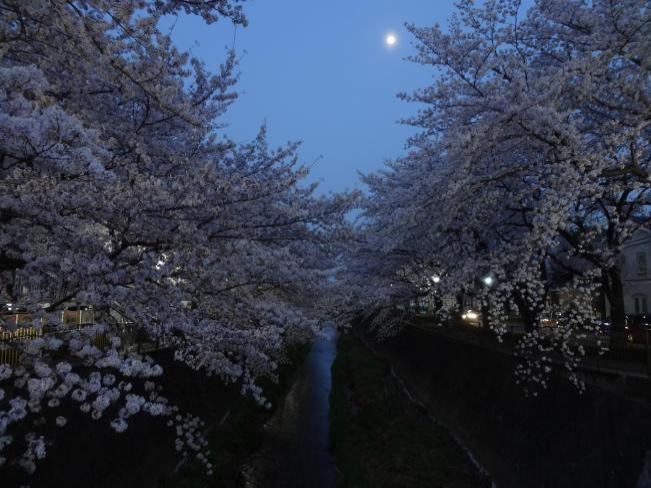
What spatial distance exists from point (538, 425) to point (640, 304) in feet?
108

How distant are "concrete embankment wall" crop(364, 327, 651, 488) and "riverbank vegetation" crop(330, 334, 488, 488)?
643mm

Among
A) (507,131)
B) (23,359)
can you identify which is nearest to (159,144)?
(23,359)

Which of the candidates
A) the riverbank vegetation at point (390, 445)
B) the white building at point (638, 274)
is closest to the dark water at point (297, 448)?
the riverbank vegetation at point (390, 445)

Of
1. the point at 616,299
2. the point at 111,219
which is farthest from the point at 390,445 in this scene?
the point at 111,219

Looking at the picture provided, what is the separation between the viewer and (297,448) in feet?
51.6

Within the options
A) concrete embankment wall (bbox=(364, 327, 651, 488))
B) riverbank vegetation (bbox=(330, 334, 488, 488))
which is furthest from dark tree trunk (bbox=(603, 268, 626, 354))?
riverbank vegetation (bbox=(330, 334, 488, 488))

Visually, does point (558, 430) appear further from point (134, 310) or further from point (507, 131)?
point (134, 310)

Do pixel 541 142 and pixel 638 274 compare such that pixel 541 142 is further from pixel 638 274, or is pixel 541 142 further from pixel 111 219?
pixel 638 274

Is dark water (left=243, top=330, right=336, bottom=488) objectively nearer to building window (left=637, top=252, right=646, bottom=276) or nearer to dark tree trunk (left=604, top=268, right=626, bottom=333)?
dark tree trunk (left=604, top=268, right=626, bottom=333)

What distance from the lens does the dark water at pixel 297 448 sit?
13.0 m

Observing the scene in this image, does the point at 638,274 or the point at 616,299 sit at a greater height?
the point at 638,274

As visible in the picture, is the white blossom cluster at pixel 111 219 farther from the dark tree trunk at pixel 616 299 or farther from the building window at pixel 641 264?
the building window at pixel 641 264

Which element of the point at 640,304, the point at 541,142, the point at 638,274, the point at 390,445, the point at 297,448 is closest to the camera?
the point at 541,142

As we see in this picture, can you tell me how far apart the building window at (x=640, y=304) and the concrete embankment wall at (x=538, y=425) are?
2560 cm
